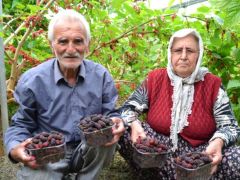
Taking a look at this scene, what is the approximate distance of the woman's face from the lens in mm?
2305

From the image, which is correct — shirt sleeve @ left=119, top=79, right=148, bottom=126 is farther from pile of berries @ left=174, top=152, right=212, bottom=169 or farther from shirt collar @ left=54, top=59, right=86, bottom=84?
pile of berries @ left=174, top=152, right=212, bottom=169

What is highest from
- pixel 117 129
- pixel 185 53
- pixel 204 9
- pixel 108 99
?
pixel 204 9

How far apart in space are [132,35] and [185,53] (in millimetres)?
757

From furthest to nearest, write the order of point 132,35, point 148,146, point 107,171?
point 132,35
point 107,171
point 148,146

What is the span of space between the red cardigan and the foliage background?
12.5 inches

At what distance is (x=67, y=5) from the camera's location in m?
2.99

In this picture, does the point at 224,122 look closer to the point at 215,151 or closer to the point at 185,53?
the point at 215,151

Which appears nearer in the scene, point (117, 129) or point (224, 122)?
point (117, 129)

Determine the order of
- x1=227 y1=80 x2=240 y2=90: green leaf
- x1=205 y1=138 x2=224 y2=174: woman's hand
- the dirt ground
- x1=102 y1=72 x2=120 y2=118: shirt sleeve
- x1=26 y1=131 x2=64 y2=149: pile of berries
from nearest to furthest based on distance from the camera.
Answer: x1=26 y1=131 x2=64 y2=149: pile of berries < x1=205 y1=138 x2=224 y2=174: woman's hand < x1=102 y1=72 x2=120 y2=118: shirt sleeve < x1=227 y1=80 x2=240 y2=90: green leaf < the dirt ground

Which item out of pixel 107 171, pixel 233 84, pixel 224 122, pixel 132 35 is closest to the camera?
pixel 224 122

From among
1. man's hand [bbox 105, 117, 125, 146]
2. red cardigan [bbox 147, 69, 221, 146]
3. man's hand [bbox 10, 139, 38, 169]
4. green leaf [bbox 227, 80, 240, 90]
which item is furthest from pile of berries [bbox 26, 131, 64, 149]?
green leaf [bbox 227, 80, 240, 90]

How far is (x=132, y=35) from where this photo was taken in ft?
9.69

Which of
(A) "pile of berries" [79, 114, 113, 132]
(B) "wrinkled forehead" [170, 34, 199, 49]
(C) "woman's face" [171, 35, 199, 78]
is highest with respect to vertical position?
(B) "wrinkled forehead" [170, 34, 199, 49]

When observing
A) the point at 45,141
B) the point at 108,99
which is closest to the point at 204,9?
the point at 108,99
